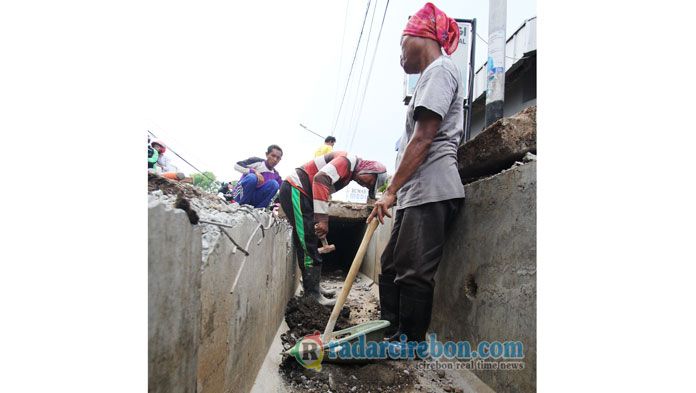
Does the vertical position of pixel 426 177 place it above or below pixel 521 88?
below

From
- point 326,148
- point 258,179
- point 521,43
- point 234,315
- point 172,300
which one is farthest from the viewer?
point 521,43

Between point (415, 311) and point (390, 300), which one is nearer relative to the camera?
point (415, 311)

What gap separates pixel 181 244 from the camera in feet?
2.31

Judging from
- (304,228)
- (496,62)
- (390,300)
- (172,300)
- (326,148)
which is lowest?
(390,300)

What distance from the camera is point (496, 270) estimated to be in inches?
60.6

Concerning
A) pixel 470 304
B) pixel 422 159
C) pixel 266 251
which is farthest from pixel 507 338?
pixel 266 251

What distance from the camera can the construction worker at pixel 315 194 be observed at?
3.01m

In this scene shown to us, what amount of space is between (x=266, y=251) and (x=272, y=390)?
0.70 metres

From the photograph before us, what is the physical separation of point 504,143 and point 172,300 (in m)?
1.63

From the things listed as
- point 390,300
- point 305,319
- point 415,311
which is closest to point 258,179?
point 305,319

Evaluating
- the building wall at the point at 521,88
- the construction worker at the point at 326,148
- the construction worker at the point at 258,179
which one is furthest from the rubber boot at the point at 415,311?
the building wall at the point at 521,88

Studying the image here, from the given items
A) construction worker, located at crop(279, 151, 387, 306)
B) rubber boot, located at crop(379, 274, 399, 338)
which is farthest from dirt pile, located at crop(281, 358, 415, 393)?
construction worker, located at crop(279, 151, 387, 306)

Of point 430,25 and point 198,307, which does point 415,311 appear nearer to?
point 198,307

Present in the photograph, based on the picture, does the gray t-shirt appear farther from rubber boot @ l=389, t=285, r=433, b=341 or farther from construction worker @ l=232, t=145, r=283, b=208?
construction worker @ l=232, t=145, r=283, b=208
